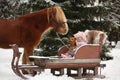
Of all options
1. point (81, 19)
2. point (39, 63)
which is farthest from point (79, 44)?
point (81, 19)

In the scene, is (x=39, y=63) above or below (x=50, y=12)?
below

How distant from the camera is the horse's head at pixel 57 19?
898 cm

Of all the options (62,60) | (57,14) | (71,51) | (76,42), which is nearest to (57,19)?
(57,14)

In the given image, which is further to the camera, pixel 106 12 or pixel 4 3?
pixel 4 3

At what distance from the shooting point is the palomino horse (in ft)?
29.8

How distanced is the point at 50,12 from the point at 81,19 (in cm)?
515

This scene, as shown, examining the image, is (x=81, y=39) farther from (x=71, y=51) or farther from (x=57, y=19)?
(x=57, y=19)

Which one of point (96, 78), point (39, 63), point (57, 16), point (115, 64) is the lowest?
point (115, 64)

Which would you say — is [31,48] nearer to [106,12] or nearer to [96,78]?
[96,78]

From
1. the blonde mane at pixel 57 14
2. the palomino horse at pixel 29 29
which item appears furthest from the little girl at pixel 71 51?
the blonde mane at pixel 57 14

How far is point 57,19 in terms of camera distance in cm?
905

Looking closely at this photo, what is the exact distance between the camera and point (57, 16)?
29.5ft

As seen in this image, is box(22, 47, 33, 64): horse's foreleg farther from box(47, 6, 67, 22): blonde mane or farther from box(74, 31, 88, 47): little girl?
box(74, 31, 88, 47): little girl

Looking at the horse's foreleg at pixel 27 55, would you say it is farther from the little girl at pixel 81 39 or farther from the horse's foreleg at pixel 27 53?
the little girl at pixel 81 39
